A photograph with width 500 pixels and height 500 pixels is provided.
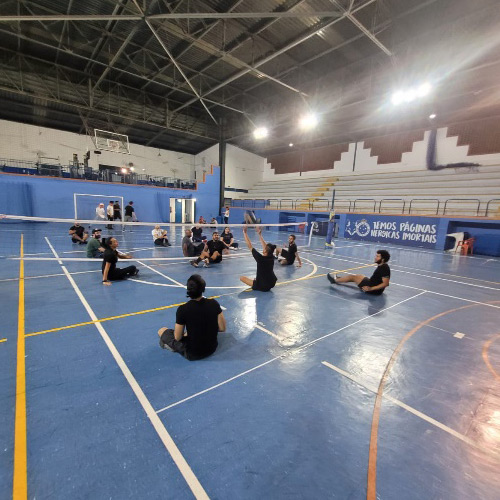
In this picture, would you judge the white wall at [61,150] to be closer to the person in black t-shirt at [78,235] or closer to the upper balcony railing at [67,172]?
the upper balcony railing at [67,172]

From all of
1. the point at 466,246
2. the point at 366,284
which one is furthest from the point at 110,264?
the point at 466,246

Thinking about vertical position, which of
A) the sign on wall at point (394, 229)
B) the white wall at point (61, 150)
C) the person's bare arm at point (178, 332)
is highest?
the white wall at point (61, 150)

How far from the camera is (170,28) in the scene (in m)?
13.6

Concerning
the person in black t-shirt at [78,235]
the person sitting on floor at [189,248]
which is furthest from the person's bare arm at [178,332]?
the person in black t-shirt at [78,235]

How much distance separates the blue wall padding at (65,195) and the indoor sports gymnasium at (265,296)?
19 centimetres

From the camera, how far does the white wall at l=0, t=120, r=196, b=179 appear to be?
2461cm

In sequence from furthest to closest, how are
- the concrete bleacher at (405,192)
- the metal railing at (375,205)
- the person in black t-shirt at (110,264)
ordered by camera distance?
the concrete bleacher at (405,192)
the metal railing at (375,205)
the person in black t-shirt at (110,264)

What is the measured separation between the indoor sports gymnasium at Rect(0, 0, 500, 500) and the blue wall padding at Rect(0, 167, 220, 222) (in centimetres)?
19

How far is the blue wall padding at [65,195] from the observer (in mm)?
21078

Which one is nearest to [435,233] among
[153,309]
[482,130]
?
[482,130]

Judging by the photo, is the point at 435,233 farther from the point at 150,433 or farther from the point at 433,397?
the point at 150,433

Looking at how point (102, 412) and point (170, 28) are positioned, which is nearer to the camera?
point (102, 412)

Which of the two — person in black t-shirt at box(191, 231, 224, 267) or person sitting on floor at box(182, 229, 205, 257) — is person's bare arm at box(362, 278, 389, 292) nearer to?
person in black t-shirt at box(191, 231, 224, 267)

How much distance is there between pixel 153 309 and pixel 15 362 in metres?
2.29
